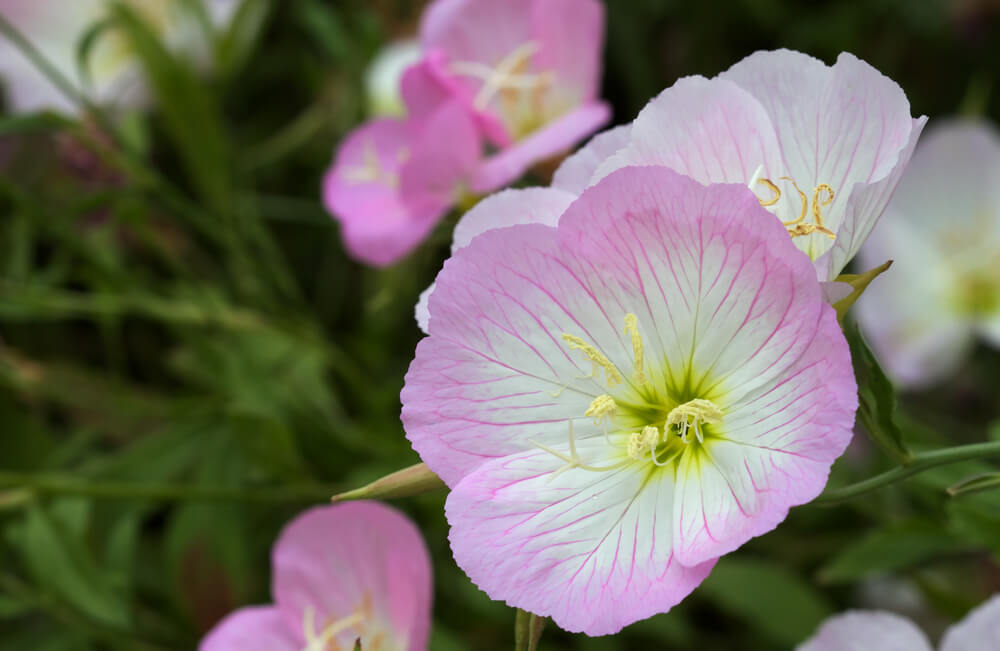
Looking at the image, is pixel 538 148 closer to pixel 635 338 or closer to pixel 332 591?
pixel 635 338

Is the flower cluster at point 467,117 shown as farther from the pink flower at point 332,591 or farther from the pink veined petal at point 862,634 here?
the pink veined petal at point 862,634

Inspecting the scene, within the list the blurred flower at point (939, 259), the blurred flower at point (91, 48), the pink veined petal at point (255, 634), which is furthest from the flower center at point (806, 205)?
the blurred flower at point (91, 48)

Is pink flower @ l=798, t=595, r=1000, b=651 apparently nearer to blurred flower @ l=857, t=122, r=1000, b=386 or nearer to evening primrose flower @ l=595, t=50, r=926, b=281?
evening primrose flower @ l=595, t=50, r=926, b=281

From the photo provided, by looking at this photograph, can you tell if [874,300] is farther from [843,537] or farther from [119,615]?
[119,615]

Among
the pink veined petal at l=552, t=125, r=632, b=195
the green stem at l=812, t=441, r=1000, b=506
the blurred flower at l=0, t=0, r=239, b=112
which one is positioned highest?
the blurred flower at l=0, t=0, r=239, b=112

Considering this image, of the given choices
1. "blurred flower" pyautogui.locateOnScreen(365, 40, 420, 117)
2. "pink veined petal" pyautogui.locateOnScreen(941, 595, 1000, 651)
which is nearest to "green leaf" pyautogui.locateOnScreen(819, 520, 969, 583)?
"pink veined petal" pyautogui.locateOnScreen(941, 595, 1000, 651)

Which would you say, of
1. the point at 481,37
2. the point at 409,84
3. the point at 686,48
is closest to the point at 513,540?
the point at 409,84
